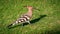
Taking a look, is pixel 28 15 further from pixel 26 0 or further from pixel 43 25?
pixel 26 0

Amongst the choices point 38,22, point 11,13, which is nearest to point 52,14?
point 38,22

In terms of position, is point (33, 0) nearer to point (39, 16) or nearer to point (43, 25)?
point (39, 16)

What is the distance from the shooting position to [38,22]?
10664 mm

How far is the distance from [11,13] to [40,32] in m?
3.32

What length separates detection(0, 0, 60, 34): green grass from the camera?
380 inches

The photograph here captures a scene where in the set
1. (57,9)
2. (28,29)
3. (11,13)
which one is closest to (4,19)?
(11,13)

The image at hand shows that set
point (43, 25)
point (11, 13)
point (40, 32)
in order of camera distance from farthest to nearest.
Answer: point (11, 13) → point (43, 25) → point (40, 32)

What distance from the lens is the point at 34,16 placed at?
38.1 ft

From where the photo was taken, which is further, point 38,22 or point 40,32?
point 38,22

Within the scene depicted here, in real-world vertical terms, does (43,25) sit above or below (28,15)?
below

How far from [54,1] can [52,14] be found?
214 cm

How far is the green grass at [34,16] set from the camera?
966cm

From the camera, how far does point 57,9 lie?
41.3 feet

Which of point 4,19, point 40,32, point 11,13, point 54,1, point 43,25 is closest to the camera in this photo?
point 40,32
